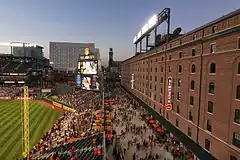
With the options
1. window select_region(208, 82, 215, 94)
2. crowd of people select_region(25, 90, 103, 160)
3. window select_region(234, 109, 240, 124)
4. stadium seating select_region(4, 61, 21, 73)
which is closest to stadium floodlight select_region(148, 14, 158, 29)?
crowd of people select_region(25, 90, 103, 160)

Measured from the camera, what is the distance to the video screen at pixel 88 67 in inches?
2817

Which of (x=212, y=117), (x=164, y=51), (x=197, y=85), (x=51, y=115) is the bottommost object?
(x=51, y=115)

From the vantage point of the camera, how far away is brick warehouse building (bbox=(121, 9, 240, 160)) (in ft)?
67.3

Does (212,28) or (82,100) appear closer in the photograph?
(212,28)

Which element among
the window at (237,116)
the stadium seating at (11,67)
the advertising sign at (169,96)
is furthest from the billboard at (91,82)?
the stadium seating at (11,67)

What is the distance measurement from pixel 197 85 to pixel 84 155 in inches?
656

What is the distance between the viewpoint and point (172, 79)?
36438 millimetres

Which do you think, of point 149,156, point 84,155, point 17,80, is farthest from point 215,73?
point 17,80

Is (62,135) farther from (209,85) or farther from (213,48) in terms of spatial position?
(213,48)

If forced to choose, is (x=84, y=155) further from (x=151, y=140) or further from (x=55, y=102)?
(x=55, y=102)

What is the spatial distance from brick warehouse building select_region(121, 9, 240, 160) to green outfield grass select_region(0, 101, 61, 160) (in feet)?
83.0

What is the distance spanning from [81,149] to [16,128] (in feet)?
75.2

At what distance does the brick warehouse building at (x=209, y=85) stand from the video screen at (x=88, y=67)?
36.7 m

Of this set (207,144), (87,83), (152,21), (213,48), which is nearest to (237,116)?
(207,144)
